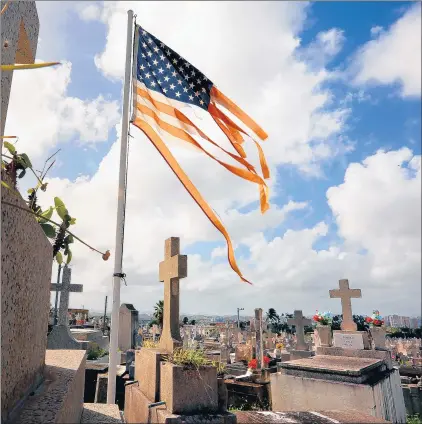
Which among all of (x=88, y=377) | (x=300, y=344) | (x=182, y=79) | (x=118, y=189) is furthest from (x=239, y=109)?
(x=300, y=344)

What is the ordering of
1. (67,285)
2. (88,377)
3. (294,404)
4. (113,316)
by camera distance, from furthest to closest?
(67,285), (88,377), (294,404), (113,316)

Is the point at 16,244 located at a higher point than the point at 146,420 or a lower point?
higher

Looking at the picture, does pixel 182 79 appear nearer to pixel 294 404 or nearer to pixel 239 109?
pixel 239 109

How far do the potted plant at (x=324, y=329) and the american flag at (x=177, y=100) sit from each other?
738cm

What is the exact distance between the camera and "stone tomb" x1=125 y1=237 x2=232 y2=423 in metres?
3.36

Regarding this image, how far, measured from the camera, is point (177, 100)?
547 centimetres

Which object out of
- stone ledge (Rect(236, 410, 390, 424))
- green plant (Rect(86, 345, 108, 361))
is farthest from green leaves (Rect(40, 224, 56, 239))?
green plant (Rect(86, 345, 108, 361))

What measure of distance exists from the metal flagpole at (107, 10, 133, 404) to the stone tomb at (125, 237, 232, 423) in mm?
350

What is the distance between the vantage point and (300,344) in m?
15.0

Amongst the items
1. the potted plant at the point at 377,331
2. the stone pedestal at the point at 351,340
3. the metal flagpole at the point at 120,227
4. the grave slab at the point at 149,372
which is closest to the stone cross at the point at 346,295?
the stone pedestal at the point at 351,340

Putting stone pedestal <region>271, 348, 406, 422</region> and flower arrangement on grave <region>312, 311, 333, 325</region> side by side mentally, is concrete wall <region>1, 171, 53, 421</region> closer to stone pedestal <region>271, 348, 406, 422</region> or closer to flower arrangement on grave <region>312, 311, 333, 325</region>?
stone pedestal <region>271, 348, 406, 422</region>

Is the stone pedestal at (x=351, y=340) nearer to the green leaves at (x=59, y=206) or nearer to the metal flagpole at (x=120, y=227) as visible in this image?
the metal flagpole at (x=120, y=227)

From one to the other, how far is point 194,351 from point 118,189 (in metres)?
2.38

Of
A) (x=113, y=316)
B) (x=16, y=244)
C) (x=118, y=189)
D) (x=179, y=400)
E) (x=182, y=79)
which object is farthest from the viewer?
(x=182, y=79)
